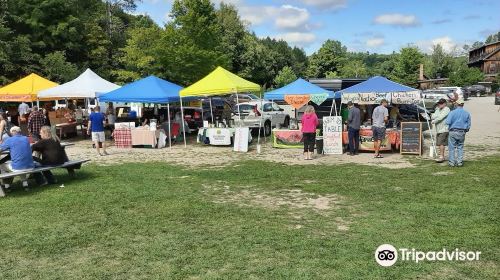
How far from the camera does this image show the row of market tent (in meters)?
14.2

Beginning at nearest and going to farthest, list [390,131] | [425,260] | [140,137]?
[425,260] < [390,131] < [140,137]

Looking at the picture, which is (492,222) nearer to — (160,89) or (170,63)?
(160,89)

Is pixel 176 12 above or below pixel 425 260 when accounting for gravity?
above

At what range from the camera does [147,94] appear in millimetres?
16750

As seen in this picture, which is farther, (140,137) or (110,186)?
(140,137)

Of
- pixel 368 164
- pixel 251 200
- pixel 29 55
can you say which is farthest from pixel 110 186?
pixel 29 55

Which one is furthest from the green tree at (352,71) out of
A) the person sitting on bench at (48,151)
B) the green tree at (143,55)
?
the person sitting on bench at (48,151)

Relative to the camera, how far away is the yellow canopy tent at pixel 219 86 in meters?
16.1

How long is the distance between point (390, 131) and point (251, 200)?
24.0 ft

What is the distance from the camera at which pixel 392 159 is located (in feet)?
41.5

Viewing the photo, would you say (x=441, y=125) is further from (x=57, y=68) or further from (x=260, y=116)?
(x=57, y=68)

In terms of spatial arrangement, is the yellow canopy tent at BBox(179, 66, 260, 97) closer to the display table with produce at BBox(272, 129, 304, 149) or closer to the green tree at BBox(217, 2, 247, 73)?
the display table with produce at BBox(272, 129, 304, 149)
